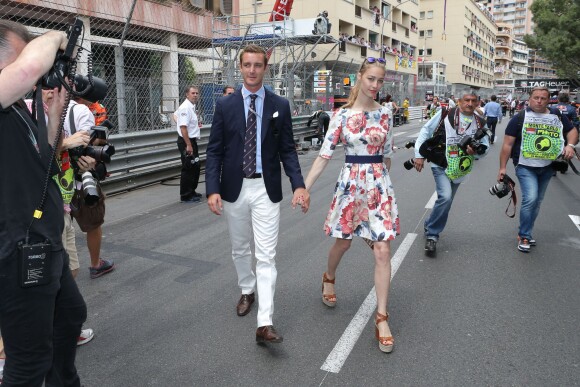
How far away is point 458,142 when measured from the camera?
5.27 metres

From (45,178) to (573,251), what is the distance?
5541mm

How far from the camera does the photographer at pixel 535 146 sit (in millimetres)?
5230

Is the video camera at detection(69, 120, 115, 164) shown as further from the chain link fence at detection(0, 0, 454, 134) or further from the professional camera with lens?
the professional camera with lens

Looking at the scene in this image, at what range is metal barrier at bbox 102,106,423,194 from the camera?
329 inches

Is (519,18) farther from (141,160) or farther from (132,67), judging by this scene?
(141,160)

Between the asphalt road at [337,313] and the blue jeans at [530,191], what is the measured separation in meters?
0.32

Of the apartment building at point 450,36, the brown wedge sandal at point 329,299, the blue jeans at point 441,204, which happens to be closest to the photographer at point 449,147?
the blue jeans at point 441,204

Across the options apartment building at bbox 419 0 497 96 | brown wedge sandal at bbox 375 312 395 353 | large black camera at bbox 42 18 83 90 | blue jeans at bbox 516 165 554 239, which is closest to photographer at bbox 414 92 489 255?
blue jeans at bbox 516 165 554 239

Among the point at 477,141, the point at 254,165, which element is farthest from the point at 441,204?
the point at 254,165

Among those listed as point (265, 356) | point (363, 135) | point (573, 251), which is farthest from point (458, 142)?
point (265, 356)

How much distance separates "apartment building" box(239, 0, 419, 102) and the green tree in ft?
31.2

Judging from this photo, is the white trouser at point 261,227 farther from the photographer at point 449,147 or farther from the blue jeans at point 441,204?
the blue jeans at point 441,204

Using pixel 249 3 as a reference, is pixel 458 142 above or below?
below

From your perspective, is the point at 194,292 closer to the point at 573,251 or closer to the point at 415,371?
the point at 415,371
